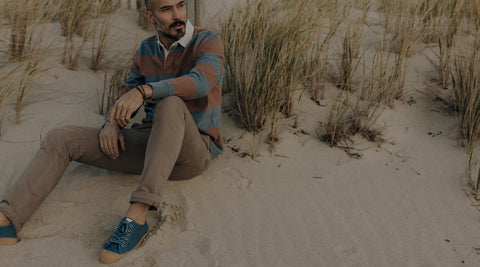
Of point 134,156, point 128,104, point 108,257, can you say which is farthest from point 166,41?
point 108,257

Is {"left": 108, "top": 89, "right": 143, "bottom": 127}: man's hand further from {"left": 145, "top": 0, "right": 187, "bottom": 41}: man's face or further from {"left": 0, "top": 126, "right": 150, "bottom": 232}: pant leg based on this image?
{"left": 145, "top": 0, "right": 187, "bottom": 41}: man's face

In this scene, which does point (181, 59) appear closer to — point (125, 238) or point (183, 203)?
point (183, 203)

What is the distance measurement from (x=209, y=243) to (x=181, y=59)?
43.7 inches

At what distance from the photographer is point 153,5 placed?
2.41m

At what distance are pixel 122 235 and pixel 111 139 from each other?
566 millimetres

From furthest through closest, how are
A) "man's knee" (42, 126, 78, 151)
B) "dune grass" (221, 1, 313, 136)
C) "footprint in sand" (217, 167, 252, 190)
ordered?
1. "dune grass" (221, 1, 313, 136)
2. "footprint in sand" (217, 167, 252, 190)
3. "man's knee" (42, 126, 78, 151)

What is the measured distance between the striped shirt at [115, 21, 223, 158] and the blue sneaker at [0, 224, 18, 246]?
0.98 meters

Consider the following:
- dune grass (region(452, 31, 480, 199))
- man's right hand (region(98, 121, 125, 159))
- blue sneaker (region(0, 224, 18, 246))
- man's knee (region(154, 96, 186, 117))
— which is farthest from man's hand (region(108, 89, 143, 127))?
dune grass (region(452, 31, 480, 199))

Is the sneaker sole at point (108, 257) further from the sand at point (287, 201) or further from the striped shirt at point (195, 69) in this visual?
the striped shirt at point (195, 69)

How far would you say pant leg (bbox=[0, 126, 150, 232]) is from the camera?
2.13 m

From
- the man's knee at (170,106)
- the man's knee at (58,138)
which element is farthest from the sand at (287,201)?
the man's knee at (170,106)

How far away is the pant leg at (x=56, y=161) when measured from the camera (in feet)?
6.99

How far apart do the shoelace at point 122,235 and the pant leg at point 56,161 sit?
50 centimetres

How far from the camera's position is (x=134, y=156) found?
248cm
